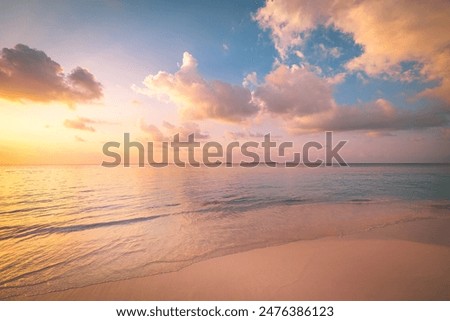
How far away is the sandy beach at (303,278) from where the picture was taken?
425 cm

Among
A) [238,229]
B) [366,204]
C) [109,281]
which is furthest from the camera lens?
[366,204]

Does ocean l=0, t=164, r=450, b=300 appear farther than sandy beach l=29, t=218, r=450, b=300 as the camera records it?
Yes

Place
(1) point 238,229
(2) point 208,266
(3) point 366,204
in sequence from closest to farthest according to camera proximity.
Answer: (2) point 208,266, (1) point 238,229, (3) point 366,204

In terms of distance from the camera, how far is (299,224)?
848cm

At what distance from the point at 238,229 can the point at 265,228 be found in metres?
1.00

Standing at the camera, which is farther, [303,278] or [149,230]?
[149,230]

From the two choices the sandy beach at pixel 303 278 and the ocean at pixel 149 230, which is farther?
the ocean at pixel 149 230

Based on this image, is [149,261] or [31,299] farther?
[149,261]

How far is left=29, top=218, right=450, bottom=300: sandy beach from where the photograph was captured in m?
4.25

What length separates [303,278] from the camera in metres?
4.59
